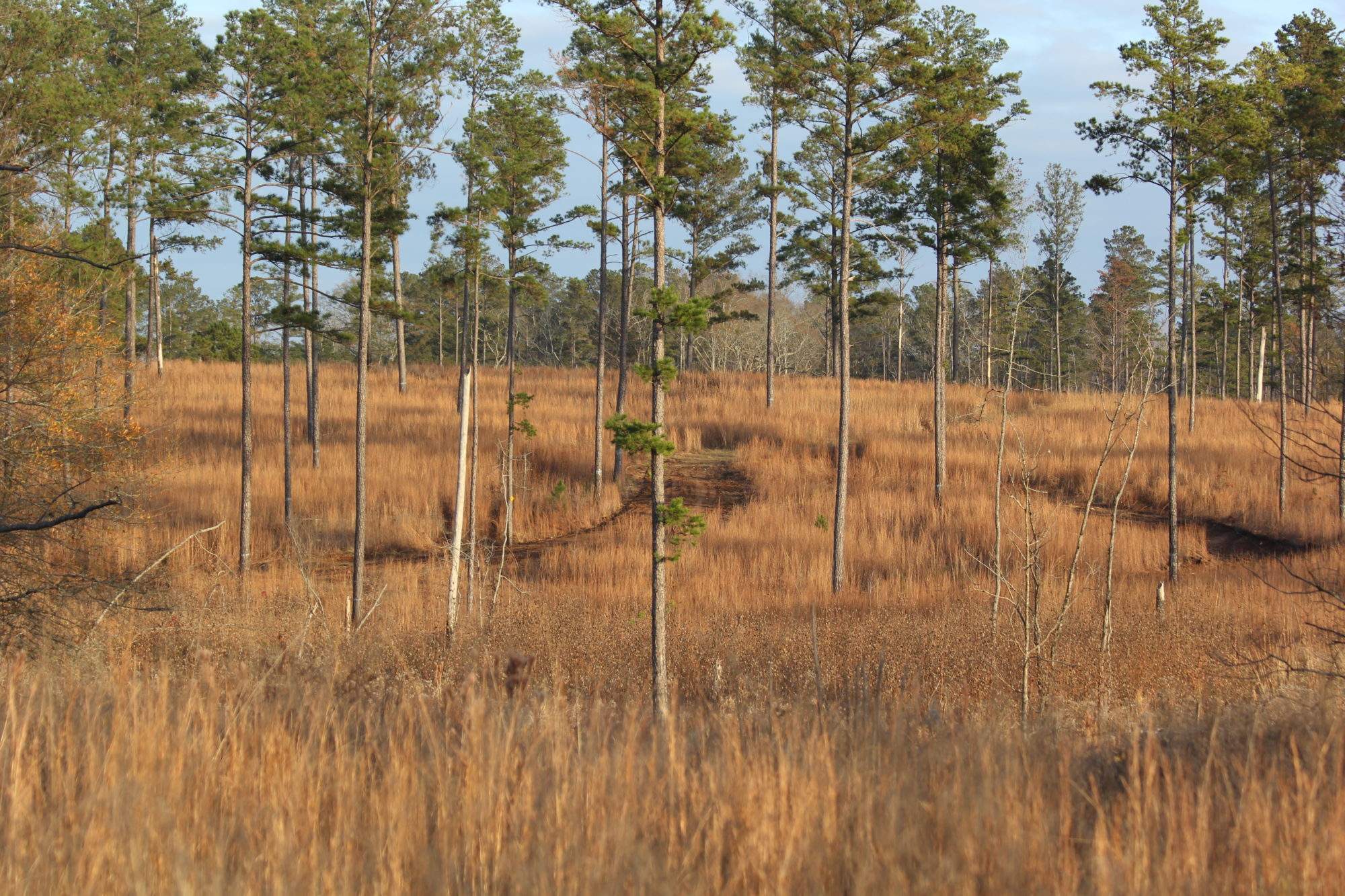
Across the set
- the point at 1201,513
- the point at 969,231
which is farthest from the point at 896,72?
the point at 1201,513

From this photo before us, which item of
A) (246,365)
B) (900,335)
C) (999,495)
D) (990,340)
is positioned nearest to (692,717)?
(999,495)

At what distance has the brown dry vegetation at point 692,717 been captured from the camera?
10.3 feet

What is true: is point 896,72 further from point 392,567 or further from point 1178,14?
point 392,567

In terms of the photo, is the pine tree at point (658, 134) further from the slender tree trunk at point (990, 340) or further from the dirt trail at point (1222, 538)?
the dirt trail at point (1222, 538)

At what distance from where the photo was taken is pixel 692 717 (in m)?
7.00

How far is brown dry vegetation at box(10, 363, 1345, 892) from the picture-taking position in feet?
10.3

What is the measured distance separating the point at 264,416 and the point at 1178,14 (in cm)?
2680

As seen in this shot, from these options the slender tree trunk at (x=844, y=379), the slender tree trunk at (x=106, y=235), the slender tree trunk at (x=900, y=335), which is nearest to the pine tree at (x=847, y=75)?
the slender tree trunk at (x=844, y=379)

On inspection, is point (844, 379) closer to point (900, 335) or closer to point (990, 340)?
point (990, 340)

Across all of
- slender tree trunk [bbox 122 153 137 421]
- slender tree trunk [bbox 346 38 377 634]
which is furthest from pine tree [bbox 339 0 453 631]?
slender tree trunk [bbox 122 153 137 421]

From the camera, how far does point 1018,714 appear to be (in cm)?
780

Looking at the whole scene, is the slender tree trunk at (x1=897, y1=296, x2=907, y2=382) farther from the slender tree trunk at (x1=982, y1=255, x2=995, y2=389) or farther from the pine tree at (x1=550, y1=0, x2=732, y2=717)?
the pine tree at (x1=550, y1=0, x2=732, y2=717)

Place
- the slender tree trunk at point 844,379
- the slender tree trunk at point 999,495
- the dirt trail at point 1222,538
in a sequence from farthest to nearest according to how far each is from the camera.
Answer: the dirt trail at point 1222,538 → the slender tree trunk at point 844,379 → the slender tree trunk at point 999,495

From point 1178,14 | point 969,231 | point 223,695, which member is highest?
point 1178,14
